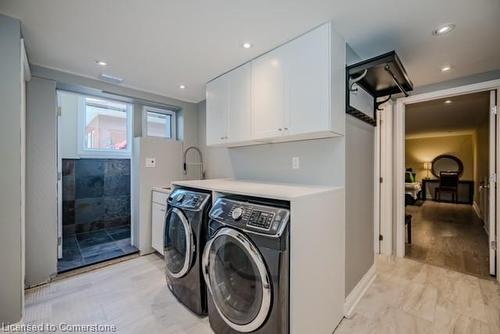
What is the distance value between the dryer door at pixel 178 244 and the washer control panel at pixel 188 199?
0.08 meters

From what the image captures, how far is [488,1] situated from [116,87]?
3.60 meters

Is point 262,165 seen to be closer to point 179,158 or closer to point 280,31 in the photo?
point 280,31

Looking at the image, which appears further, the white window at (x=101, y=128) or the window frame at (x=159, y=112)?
the white window at (x=101, y=128)

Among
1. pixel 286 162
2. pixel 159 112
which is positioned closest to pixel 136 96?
pixel 159 112

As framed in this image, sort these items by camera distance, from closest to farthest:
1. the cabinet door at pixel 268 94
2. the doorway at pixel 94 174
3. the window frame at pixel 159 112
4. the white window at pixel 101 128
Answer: the cabinet door at pixel 268 94
the window frame at pixel 159 112
the doorway at pixel 94 174
the white window at pixel 101 128

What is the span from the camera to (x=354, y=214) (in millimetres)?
1997

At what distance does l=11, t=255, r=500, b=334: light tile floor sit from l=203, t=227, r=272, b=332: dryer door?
0.36 meters

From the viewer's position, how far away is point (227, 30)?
1.77 meters

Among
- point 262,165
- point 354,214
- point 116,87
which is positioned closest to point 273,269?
point 354,214

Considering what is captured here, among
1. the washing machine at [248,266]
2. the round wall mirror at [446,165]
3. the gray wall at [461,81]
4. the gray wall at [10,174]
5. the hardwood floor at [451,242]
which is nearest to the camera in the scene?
the washing machine at [248,266]

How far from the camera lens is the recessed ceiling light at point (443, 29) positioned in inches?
65.6

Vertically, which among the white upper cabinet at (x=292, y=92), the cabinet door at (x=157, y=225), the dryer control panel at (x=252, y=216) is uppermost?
the white upper cabinet at (x=292, y=92)

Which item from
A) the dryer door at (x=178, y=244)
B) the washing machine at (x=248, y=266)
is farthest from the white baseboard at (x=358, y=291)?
the dryer door at (x=178, y=244)

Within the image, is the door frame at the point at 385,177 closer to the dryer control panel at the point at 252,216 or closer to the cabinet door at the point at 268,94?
the cabinet door at the point at 268,94
